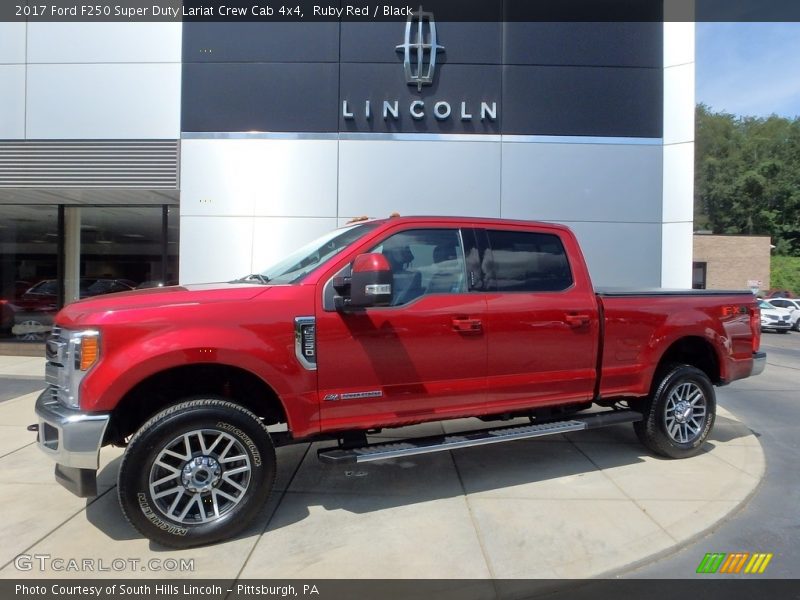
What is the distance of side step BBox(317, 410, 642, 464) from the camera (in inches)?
163

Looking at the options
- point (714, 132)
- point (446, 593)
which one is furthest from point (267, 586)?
point (714, 132)

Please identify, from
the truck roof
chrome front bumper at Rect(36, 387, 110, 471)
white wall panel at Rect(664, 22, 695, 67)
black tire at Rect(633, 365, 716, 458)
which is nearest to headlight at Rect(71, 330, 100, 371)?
chrome front bumper at Rect(36, 387, 110, 471)

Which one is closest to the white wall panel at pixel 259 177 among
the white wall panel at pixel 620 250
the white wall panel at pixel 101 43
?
the white wall panel at pixel 101 43

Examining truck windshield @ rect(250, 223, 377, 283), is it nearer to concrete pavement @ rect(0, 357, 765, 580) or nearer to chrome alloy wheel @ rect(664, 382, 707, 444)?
concrete pavement @ rect(0, 357, 765, 580)

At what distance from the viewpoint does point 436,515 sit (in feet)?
14.2

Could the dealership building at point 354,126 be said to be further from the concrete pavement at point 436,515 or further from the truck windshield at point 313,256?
the truck windshield at point 313,256

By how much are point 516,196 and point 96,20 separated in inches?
323

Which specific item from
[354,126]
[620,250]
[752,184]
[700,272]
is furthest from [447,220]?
[752,184]

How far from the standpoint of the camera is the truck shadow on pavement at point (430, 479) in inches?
173

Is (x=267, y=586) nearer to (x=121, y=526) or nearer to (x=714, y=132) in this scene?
(x=121, y=526)

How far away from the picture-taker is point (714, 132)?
6309 cm

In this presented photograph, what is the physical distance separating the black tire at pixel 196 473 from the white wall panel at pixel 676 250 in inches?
374

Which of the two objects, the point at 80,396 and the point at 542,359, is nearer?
the point at 80,396

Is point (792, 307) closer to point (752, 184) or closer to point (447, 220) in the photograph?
point (447, 220)
